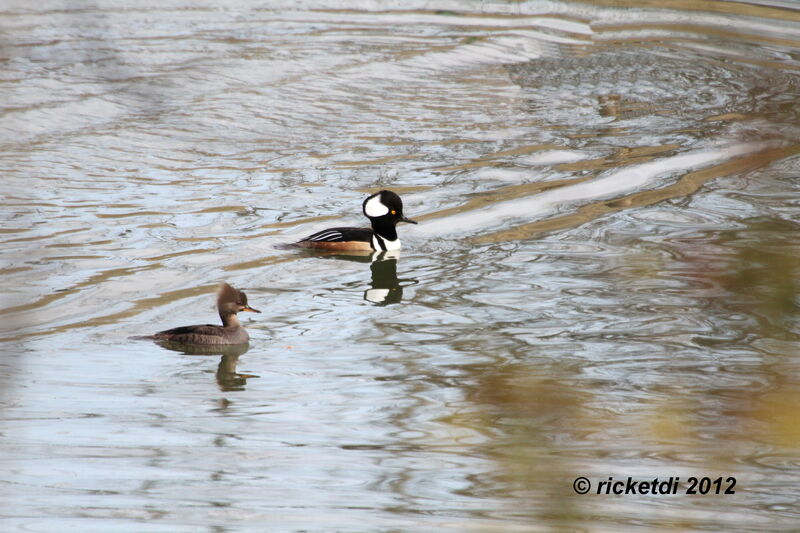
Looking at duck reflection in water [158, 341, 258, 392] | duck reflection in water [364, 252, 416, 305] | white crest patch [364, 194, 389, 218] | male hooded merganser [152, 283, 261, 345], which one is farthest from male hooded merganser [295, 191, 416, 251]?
duck reflection in water [158, 341, 258, 392]

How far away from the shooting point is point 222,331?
7.39 m

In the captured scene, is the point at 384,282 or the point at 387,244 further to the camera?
the point at 387,244

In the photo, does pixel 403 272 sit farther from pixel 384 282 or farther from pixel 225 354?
pixel 225 354

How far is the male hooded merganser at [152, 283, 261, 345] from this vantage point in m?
7.37

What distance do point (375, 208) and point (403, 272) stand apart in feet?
2.66

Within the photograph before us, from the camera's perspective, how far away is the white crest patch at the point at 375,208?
10203 mm

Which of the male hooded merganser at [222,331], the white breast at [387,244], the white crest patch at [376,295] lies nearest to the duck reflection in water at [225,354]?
the male hooded merganser at [222,331]

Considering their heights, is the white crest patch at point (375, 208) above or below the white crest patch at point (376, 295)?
above

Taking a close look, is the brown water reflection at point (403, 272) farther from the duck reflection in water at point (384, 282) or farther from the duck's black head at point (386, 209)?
the duck's black head at point (386, 209)

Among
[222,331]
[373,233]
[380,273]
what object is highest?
[222,331]

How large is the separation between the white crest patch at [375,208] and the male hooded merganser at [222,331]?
279cm

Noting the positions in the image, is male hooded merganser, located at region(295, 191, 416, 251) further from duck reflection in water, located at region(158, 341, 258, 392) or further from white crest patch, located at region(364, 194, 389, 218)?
duck reflection in water, located at region(158, 341, 258, 392)

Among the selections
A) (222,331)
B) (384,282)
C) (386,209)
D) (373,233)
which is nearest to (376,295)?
(384,282)

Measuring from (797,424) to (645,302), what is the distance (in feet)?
18.4
